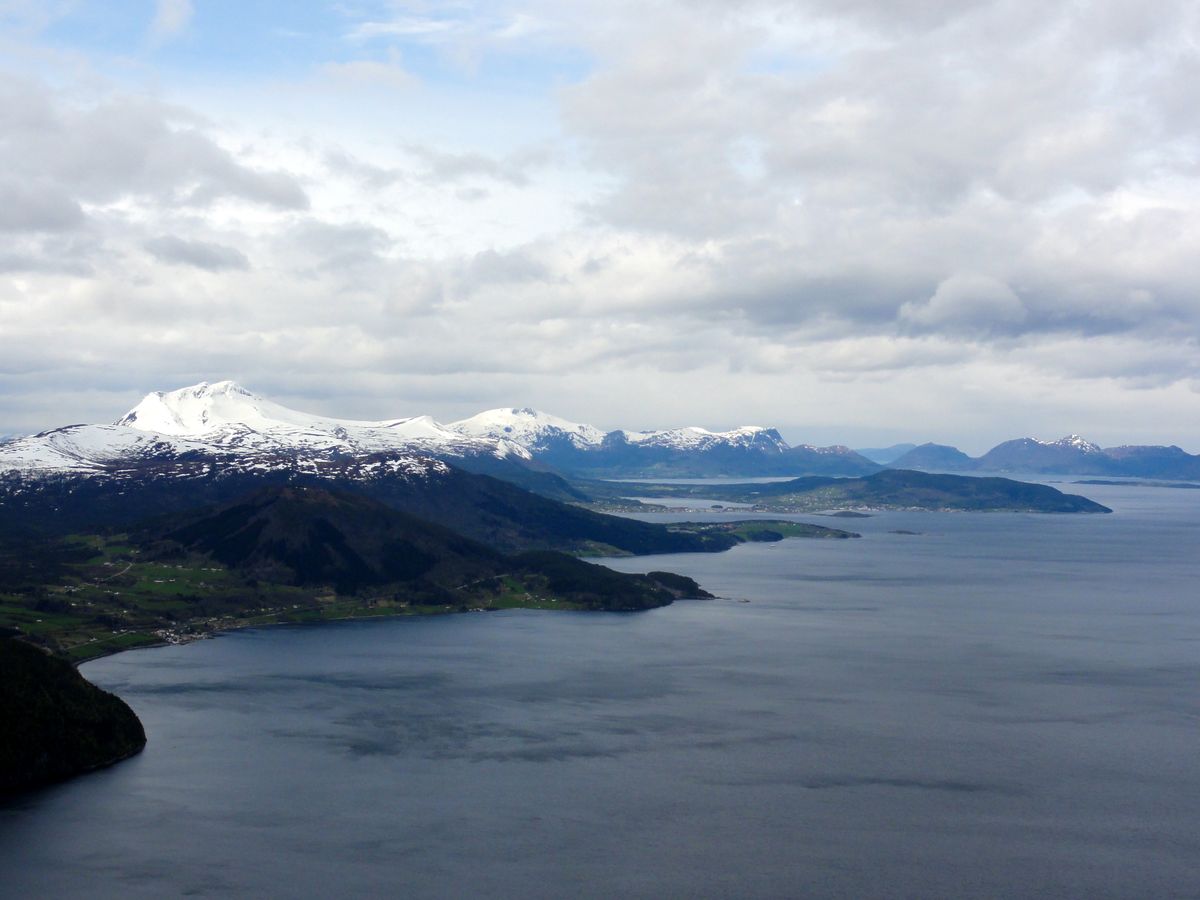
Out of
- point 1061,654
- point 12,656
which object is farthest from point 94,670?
point 1061,654

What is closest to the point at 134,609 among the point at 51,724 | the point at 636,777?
the point at 51,724

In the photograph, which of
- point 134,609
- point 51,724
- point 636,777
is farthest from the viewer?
point 134,609

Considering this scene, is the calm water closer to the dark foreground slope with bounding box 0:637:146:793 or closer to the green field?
the dark foreground slope with bounding box 0:637:146:793

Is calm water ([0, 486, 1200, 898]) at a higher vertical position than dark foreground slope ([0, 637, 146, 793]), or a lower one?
lower

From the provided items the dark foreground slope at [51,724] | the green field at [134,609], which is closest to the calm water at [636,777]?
the dark foreground slope at [51,724]

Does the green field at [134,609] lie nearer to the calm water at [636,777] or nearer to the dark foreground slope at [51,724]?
the calm water at [636,777]

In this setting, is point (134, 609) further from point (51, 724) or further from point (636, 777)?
point (636, 777)

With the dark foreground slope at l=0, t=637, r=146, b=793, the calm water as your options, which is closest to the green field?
the calm water

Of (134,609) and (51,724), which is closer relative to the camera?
(51,724)
